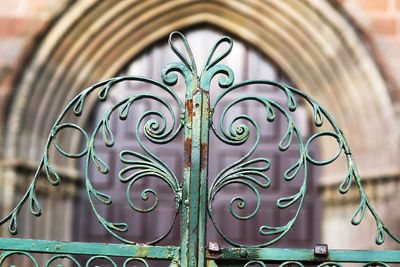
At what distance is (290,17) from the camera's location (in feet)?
17.5

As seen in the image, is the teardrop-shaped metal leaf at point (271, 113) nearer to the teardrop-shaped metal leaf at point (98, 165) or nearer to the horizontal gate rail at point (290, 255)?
the horizontal gate rail at point (290, 255)

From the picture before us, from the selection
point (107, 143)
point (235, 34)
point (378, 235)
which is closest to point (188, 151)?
point (107, 143)

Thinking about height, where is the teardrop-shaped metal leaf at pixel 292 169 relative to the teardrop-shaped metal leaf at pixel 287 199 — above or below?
above

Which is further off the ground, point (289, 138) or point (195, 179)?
point (289, 138)

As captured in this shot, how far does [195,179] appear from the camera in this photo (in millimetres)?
2545

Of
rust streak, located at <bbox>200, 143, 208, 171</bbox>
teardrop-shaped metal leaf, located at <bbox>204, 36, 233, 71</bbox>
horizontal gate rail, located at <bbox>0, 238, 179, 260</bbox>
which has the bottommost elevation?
horizontal gate rail, located at <bbox>0, 238, 179, 260</bbox>

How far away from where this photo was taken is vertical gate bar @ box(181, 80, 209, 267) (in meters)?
2.49

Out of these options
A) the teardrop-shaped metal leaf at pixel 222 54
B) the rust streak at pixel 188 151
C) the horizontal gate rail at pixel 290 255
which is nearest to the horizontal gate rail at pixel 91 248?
the horizontal gate rail at pixel 290 255

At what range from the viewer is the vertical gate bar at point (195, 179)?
249 cm

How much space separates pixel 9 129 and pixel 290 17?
2.33 metres

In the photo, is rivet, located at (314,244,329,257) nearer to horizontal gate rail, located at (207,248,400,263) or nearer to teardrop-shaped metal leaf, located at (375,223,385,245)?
horizontal gate rail, located at (207,248,400,263)

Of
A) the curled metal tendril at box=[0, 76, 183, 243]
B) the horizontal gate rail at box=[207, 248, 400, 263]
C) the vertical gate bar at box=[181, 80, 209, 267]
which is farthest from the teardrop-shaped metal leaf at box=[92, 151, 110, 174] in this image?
the horizontal gate rail at box=[207, 248, 400, 263]

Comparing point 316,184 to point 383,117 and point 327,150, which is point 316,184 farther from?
point 383,117

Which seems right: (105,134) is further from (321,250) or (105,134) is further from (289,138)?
(321,250)
